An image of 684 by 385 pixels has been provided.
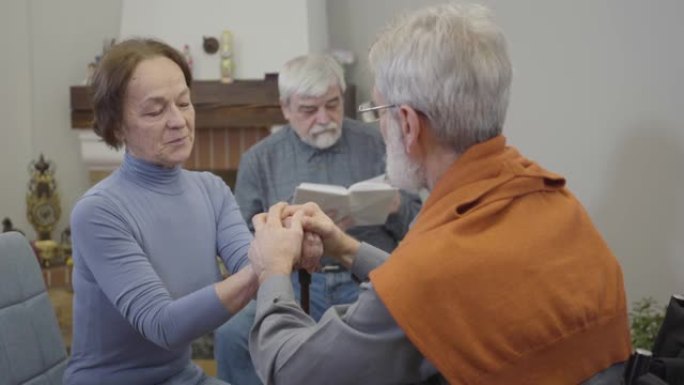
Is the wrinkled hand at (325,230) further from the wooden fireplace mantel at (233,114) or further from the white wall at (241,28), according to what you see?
the white wall at (241,28)

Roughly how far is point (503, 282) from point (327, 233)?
570 millimetres

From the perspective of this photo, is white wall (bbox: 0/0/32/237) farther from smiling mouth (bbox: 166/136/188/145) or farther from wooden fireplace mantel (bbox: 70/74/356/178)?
smiling mouth (bbox: 166/136/188/145)

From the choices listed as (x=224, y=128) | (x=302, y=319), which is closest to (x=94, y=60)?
(x=224, y=128)

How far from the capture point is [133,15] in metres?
4.58

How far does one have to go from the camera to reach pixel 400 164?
4.38ft

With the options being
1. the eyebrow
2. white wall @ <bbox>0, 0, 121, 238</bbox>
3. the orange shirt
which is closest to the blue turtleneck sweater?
the eyebrow

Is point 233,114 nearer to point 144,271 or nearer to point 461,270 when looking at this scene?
point 144,271

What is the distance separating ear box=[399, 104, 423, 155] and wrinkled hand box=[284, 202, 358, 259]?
37cm

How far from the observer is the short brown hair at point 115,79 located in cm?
175

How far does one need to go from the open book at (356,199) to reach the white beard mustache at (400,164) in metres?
1.04

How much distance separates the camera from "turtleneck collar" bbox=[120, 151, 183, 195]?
1.78 meters

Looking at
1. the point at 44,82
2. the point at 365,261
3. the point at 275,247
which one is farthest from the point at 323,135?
the point at 44,82

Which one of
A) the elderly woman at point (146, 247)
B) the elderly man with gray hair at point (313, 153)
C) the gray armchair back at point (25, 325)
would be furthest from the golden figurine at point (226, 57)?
the gray armchair back at point (25, 325)

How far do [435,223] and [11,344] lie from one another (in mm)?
935
